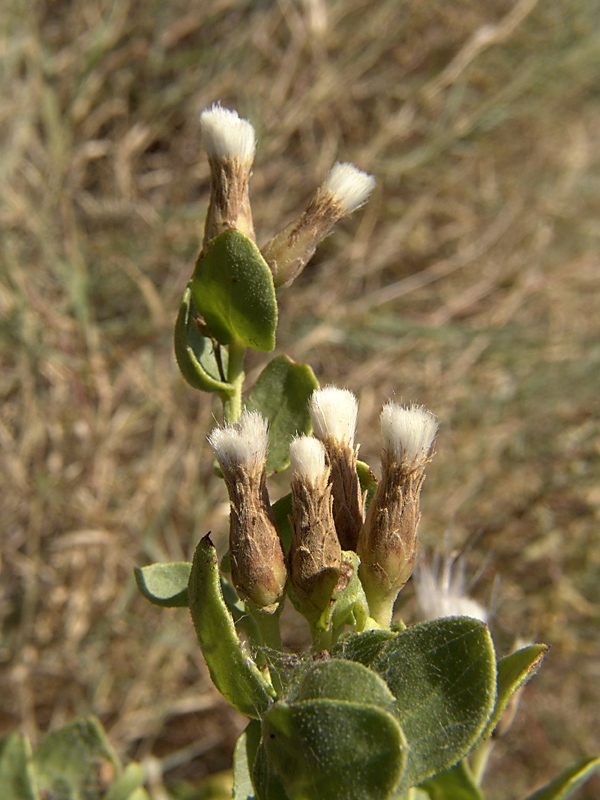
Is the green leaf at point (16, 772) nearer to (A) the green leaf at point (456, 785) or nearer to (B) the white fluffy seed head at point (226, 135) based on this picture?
(A) the green leaf at point (456, 785)

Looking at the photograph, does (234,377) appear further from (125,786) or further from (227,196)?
(125,786)

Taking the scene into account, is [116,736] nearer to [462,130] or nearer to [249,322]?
[249,322]

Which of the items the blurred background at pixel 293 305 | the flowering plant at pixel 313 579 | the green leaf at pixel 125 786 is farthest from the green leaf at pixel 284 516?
the blurred background at pixel 293 305

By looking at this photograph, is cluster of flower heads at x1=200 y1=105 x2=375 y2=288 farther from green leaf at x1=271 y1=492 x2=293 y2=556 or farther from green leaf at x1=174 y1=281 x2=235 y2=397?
green leaf at x1=271 y1=492 x2=293 y2=556

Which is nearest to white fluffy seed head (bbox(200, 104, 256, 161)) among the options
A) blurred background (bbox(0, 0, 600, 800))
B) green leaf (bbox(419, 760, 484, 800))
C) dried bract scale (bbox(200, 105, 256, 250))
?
dried bract scale (bbox(200, 105, 256, 250))

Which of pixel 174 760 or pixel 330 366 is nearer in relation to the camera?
pixel 174 760

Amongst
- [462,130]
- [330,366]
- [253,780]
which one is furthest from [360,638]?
[462,130]
